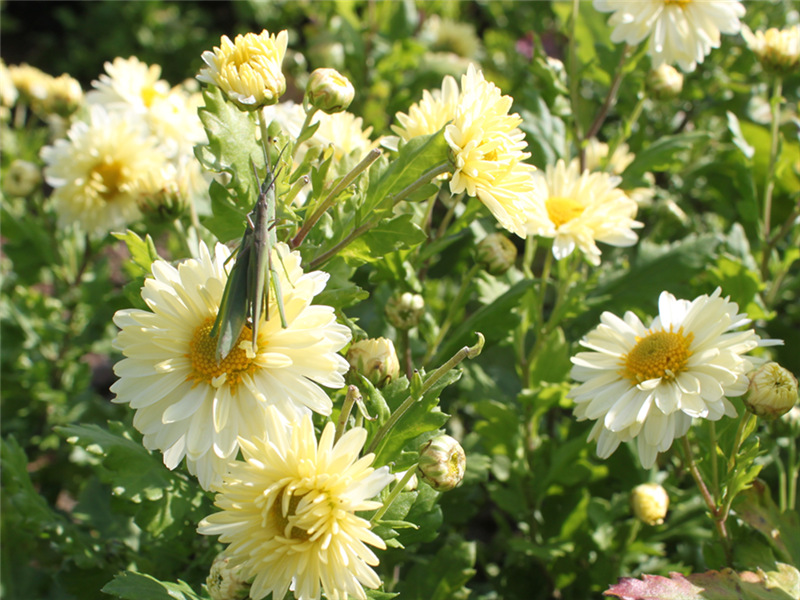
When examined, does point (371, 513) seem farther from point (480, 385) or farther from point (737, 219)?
point (737, 219)

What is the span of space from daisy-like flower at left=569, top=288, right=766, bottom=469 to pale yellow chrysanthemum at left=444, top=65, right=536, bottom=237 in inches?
10.8

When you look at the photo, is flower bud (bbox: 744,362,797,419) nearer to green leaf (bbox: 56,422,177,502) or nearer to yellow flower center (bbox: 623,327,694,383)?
yellow flower center (bbox: 623,327,694,383)

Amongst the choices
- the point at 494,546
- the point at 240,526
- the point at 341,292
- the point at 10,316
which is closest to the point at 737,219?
the point at 494,546

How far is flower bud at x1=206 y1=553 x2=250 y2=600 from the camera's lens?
1062mm

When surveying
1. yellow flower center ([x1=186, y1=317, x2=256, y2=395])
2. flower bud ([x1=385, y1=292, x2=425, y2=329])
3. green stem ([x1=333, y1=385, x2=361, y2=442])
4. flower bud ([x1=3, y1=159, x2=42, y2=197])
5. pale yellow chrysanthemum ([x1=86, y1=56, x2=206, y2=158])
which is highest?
pale yellow chrysanthemum ([x1=86, y1=56, x2=206, y2=158])

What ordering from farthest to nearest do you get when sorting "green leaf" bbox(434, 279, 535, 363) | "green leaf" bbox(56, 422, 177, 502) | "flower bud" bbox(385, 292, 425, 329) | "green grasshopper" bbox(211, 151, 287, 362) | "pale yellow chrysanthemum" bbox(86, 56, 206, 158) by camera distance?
"pale yellow chrysanthemum" bbox(86, 56, 206, 158)
"green leaf" bbox(434, 279, 535, 363)
"flower bud" bbox(385, 292, 425, 329)
"green leaf" bbox(56, 422, 177, 502)
"green grasshopper" bbox(211, 151, 287, 362)

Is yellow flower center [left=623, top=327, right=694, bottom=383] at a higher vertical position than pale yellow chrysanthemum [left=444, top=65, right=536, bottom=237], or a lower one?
lower

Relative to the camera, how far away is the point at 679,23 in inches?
60.1

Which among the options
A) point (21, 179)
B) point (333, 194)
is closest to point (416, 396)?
point (333, 194)

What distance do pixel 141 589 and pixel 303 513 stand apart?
0.33 meters

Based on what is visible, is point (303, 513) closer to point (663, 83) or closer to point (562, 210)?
point (562, 210)

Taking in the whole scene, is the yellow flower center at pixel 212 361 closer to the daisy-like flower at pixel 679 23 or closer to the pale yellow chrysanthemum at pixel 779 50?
the daisy-like flower at pixel 679 23

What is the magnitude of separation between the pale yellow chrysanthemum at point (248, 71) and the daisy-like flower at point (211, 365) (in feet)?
0.80

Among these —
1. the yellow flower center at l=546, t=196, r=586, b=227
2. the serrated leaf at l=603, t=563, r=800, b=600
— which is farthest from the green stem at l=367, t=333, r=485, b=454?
the yellow flower center at l=546, t=196, r=586, b=227
